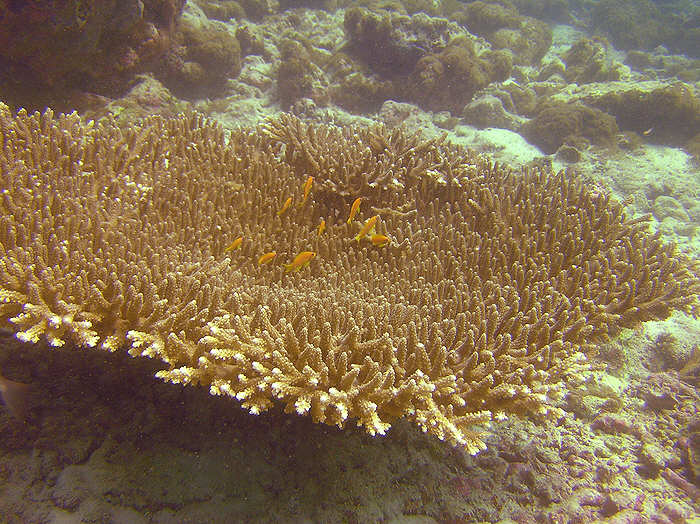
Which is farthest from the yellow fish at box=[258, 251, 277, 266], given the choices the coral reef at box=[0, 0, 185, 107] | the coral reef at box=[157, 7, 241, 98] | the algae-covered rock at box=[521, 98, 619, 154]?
the algae-covered rock at box=[521, 98, 619, 154]

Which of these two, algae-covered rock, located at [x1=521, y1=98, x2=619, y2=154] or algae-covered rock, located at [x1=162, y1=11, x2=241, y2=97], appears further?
algae-covered rock, located at [x1=521, y1=98, x2=619, y2=154]

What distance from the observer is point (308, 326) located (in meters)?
2.67

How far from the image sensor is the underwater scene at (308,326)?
8.22 ft

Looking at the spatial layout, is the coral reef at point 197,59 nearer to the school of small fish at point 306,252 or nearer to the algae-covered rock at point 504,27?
the school of small fish at point 306,252

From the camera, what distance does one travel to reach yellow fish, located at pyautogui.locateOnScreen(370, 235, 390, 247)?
3.63 m

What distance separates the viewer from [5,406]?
2619 millimetres

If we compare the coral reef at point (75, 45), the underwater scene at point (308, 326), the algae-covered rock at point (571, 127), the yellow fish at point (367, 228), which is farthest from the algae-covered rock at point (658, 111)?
the coral reef at point (75, 45)

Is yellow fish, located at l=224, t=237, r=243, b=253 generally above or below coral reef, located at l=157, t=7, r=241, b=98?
below

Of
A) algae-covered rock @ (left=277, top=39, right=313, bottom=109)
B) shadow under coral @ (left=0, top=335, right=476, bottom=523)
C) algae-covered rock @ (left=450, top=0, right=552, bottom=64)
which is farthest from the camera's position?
algae-covered rock @ (left=450, top=0, right=552, bottom=64)

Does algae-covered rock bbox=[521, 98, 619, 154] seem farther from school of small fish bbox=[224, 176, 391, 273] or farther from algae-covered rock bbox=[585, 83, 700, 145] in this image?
school of small fish bbox=[224, 176, 391, 273]

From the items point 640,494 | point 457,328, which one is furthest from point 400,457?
point 640,494

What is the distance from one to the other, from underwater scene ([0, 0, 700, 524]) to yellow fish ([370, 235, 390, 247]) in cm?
2

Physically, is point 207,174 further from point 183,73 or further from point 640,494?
point 183,73

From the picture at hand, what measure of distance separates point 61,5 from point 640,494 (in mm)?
8223
